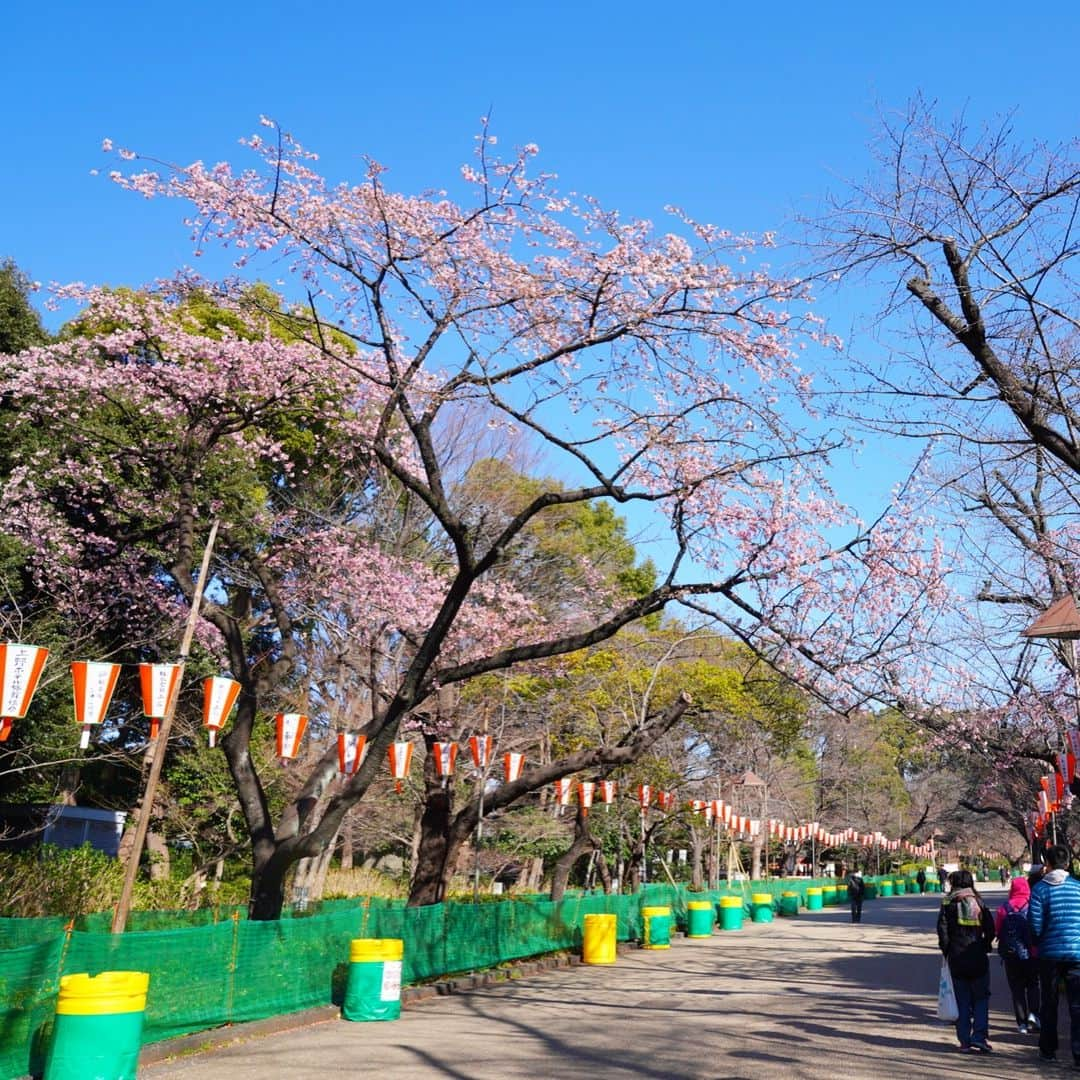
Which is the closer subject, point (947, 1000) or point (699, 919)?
point (947, 1000)

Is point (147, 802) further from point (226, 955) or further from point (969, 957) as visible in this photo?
point (969, 957)

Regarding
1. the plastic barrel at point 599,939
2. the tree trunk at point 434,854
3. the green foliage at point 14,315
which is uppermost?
the green foliage at point 14,315

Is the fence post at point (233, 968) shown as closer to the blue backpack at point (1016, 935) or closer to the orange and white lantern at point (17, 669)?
the orange and white lantern at point (17, 669)

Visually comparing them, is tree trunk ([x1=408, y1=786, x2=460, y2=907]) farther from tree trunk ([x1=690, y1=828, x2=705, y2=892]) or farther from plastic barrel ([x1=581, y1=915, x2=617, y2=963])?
tree trunk ([x1=690, y1=828, x2=705, y2=892])

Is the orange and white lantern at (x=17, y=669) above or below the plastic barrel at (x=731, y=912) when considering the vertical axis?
above

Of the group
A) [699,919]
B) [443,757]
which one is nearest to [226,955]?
[443,757]

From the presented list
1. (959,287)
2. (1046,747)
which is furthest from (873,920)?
(959,287)

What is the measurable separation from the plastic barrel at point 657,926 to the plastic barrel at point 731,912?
834cm

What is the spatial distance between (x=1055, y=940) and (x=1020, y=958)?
278 centimetres

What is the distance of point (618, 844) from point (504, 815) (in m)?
5.66

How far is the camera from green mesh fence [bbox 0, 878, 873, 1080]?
25.7ft

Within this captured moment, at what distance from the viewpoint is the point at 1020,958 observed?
36.2 feet

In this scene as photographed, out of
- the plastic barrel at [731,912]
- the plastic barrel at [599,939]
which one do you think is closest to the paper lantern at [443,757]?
the plastic barrel at [599,939]

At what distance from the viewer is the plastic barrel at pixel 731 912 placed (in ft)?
101
